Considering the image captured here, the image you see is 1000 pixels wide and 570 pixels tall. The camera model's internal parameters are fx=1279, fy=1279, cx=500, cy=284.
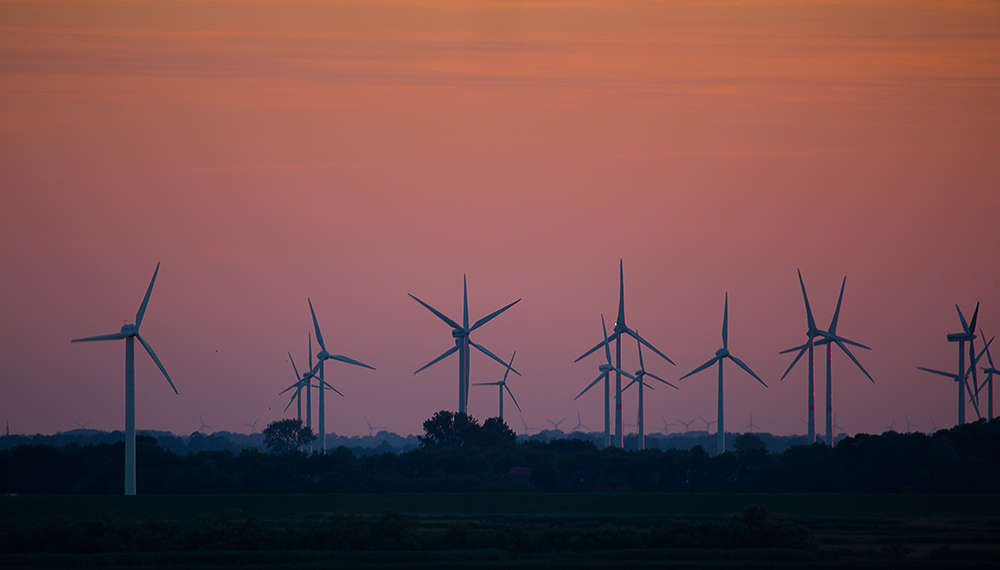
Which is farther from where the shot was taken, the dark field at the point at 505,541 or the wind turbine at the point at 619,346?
the wind turbine at the point at 619,346

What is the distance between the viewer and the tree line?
153m

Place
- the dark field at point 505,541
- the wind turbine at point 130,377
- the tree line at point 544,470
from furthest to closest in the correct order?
the tree line at point 544,470
the wind turbine at point 130,377
the dark field at point 505,541

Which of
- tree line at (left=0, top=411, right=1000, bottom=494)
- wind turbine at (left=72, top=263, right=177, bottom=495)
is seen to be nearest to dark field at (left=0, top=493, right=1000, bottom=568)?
wind turbine at (left=72, top=263, right=177, bottom=495)

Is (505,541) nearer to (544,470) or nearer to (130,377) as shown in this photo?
(130,377)

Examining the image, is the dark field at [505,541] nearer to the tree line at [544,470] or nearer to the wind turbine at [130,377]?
the wind turbine at [130,377]

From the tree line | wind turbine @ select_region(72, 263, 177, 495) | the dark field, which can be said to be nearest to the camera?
the dark field

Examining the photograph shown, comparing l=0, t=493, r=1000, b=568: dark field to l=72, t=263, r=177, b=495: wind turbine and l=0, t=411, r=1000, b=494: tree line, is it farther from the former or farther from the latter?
l=0, t=411, r=1000, b=494: tree line

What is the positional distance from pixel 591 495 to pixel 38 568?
82.6 meters

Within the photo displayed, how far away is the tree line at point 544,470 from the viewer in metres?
153

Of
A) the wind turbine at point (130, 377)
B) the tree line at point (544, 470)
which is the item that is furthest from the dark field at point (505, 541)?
the tree line at point (544, 470)

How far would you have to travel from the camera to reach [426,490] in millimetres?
164500

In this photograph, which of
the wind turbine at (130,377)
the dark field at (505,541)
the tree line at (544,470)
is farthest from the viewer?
the tree line at (544,470)

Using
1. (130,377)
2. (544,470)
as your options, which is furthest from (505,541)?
(544,470)

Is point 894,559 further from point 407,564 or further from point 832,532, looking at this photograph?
point 407,564
